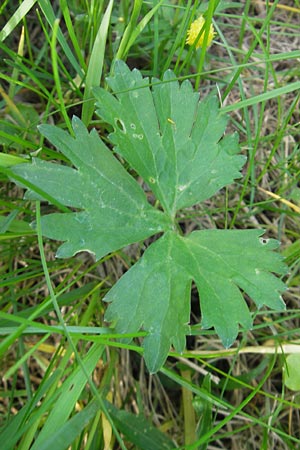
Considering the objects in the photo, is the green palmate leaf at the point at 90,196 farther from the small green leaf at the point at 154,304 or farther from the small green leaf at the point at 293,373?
the small green leaf at the point at 293,373

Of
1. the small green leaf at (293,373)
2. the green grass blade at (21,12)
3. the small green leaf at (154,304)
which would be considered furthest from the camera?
the small green leaf at (293,373)

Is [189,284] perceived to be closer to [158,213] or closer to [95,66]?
[158,213]

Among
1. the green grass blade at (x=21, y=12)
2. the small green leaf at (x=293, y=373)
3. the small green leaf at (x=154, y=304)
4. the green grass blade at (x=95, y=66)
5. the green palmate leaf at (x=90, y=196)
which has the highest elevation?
the green grass blade at (x=21, y=12)

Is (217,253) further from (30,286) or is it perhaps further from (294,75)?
(294,75)

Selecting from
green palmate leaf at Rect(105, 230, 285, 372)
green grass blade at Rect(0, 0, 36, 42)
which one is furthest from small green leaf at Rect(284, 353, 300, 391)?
green grass blade at Rect(0, 0, 36, 42)

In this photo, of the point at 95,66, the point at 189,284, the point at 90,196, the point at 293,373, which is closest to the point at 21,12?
the point at 95,66

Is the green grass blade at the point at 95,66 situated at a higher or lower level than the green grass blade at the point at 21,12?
lower

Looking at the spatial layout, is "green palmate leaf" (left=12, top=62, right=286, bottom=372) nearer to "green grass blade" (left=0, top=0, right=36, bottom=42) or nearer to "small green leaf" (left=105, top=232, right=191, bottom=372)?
"small green leaf" (left=105, top=232, right=191, bottom=372)

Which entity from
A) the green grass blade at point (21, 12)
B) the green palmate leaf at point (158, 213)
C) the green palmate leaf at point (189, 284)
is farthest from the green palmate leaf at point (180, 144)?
the green grass blade at point (21, 12)
